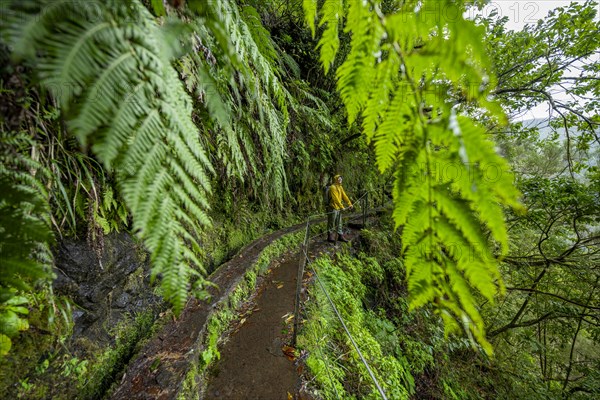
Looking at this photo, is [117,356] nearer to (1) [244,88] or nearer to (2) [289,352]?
(2) [289,352]

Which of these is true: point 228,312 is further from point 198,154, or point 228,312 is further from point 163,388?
point 198,154

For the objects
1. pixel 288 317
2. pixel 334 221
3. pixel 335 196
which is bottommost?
pixel 288 317

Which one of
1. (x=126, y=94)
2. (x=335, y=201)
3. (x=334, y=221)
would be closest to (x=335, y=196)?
(x=335, y=201)

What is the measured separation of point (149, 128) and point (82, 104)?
15cm

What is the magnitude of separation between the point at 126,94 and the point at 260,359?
111 inches

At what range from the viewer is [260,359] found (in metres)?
2.62

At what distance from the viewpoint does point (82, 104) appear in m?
0.58

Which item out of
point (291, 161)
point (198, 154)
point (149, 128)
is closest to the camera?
point (149, 128)

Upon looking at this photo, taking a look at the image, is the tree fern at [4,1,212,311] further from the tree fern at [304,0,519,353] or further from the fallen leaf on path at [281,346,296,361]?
the fallen leaf on path at [281,346,296,361]

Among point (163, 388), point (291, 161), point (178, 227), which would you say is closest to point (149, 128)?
point (178, 227)

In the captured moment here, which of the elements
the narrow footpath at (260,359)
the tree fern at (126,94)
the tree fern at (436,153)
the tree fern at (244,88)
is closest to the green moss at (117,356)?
the narrow footpath at (260,359)

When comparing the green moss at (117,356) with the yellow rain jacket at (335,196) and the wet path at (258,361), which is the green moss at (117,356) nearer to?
the wet path at (258,361)

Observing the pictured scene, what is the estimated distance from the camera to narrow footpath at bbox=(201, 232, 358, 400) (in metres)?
2.29

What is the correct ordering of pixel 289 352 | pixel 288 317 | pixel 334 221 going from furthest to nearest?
pixel 334 221
pixel 288 317
pixel 289 352
